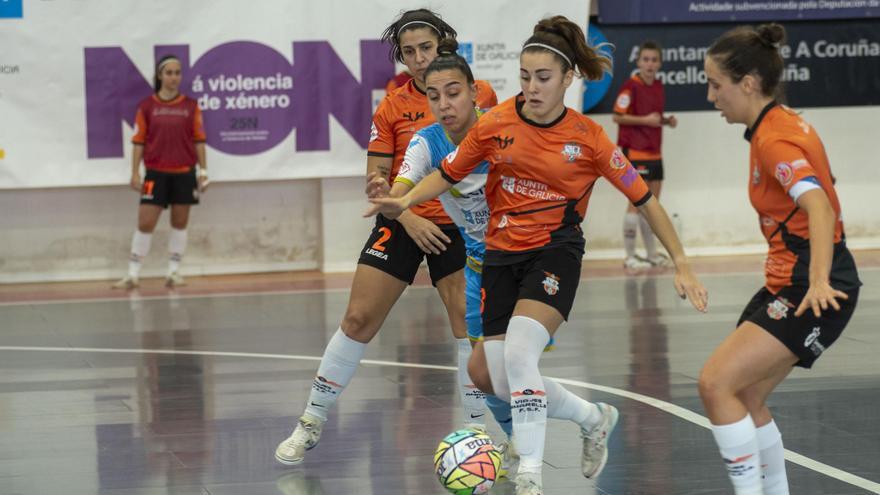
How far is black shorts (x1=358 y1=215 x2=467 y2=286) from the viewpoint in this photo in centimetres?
659

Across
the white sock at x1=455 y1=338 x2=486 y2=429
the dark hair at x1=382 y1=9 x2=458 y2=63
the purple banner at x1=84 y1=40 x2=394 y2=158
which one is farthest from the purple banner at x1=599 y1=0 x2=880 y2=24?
the white sock at x1=455 y1=338 x2=486 y2=429

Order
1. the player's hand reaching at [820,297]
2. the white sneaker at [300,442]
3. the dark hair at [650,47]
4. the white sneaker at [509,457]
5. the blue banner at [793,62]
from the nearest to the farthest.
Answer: the player's hand reaching at [820,297] → the white sneaker at [509,457] → the white sneaker at [300,442] → the dark hair at [650,47] → the blue banner at [793,62]

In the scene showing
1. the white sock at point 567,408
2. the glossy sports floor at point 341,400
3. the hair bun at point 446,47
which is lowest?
the glossy sports floor at point 341,400

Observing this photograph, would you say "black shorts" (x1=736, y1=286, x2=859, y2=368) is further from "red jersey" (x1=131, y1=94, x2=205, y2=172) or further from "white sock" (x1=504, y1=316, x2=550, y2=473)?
"red jersey" (x1=131, y1=94, x2=205, y2=172)

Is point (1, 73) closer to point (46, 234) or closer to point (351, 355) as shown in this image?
point (46, 234)

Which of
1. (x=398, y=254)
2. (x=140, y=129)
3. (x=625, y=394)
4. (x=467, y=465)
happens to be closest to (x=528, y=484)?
(x=467, y=465)

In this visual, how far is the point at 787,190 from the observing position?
188 inches

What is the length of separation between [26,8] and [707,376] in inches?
436

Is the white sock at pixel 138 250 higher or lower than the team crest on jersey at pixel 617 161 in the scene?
lower

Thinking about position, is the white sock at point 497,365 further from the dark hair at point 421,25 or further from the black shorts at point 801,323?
the dark hair at point 421,25

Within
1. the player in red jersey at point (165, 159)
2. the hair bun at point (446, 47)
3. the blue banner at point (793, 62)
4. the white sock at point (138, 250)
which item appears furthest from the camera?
the blue banner at point (793, 62)

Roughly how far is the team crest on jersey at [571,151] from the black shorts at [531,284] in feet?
1.27

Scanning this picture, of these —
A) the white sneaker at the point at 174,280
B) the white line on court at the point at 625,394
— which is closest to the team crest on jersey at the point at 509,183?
the white line on court at the point at 625,394

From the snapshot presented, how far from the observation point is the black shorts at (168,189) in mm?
14039
